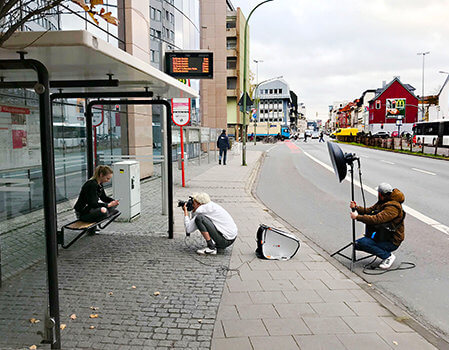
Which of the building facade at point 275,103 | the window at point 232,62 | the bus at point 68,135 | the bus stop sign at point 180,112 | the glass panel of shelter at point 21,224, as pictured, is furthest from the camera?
the building facade at point 275,103

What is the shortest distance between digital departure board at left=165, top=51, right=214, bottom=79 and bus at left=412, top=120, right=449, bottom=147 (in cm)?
3642

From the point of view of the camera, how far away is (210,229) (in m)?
6.54

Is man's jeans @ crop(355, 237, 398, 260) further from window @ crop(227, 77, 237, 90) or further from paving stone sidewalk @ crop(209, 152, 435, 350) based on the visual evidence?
window @ crop(227, 77, 237, 90)

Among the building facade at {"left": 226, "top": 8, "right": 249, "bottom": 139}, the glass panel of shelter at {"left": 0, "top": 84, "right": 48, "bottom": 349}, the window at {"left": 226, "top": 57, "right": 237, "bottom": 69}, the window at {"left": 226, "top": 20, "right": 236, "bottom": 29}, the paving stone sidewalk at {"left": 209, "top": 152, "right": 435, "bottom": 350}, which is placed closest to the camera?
the paving stone sidewalk at {"left": 209, "top": 152, "right": 435, "bottom": 350}

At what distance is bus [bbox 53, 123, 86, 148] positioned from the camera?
10500 millimetres

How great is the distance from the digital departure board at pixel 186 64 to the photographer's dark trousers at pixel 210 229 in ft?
12.8

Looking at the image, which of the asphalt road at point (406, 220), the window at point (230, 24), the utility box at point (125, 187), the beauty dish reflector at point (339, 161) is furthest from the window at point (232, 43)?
the beauty dish reflector at point (339, 161)

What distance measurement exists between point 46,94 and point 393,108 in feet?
340

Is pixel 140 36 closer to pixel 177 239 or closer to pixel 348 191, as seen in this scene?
pixel 348 191

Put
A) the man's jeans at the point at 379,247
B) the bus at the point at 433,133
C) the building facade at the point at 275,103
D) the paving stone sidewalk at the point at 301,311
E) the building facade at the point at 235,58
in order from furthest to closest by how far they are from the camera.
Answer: the building facade at the point at 275,103, the building facade at the point at 235,58, the bus at the point at 433,133, the man's jeans at the point at 379,247, the paving stone sidewalk at the point at 301,311

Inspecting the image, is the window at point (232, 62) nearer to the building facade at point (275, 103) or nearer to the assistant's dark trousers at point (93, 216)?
the building facade at point (275, 103)

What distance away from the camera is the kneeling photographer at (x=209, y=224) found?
6.54 meters

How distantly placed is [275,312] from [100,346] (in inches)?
68.5

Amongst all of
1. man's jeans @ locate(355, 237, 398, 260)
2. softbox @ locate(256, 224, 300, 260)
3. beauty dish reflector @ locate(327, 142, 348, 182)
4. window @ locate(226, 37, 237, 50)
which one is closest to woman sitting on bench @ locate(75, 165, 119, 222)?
Answer: softbox @ locate(256, 224, 300, 260)
